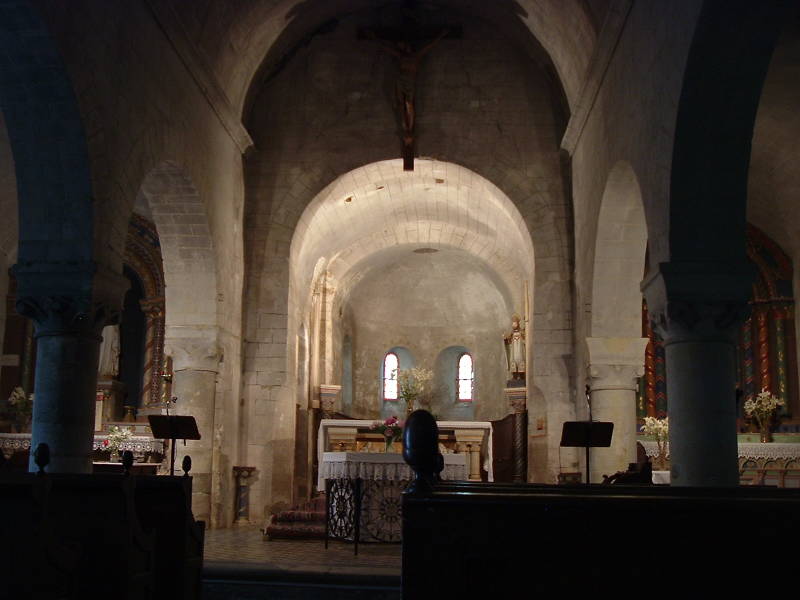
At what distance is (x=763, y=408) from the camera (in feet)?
46.1

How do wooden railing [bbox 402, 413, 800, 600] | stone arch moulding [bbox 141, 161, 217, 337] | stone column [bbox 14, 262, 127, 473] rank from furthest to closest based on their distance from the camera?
stone arch moulding [bbox 141, 161, 217, 337]
stone column [bbox 14, 262, 127, 473]
wooden railing [bbox 402, 413, 800, 600]

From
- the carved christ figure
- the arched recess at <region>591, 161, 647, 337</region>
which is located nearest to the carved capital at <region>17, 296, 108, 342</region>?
the arched recess at <region>591, 161, 647, 337</region>

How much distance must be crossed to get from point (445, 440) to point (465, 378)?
30.7 ft

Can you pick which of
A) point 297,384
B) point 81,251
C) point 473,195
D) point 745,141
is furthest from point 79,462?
point 473,195

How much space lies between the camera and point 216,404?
13.4 metres

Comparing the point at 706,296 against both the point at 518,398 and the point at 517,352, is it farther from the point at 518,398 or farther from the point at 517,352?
the point at 517,352

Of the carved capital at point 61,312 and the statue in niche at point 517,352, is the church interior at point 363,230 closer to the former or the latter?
the carved capital at point 61,312

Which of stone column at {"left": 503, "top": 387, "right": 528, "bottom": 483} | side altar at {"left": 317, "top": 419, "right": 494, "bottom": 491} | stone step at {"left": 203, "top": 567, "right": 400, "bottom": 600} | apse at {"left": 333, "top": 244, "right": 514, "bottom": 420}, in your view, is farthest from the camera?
apse at {"left": 333, "top": 244, "right": 514, "bottom": 420}

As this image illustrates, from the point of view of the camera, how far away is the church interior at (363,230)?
7.95 metres

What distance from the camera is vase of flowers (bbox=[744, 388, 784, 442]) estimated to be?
1405 centimetres

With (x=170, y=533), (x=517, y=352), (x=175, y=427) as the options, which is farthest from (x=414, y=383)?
(x=170, y=533)

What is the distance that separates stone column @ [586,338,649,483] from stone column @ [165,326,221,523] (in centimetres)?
536

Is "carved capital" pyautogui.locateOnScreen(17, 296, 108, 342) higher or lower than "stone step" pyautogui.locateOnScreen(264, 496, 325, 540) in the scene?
higher

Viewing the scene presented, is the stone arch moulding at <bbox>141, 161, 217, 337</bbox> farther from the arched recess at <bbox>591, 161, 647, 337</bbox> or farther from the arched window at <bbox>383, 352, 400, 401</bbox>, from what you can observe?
the arched window at <bbox>383, 352, 400, 401</bbox>
